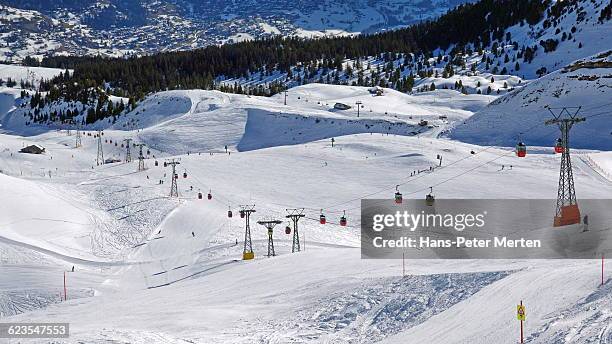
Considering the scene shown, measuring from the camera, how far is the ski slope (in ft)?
68.6

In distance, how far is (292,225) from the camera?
46406mm

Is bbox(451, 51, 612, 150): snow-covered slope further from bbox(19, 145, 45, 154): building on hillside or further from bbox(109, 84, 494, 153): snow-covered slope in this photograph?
bbox(19, 145, 45, 154): building on hillside

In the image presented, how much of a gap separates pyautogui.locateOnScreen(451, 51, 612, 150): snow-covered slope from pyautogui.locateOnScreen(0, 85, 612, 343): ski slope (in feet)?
24.3

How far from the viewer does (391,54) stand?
6658 inches

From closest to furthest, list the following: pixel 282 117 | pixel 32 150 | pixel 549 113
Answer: pixel 549 113 < pixel 32 150 < pixel 282 117

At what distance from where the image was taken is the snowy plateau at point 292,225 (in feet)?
69.6

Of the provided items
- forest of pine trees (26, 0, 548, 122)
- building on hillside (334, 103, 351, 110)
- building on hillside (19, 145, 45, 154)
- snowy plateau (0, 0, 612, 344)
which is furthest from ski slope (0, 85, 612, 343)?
forest of pine trees (26, 0, 548, 122)

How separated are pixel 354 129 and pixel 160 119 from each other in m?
45.4

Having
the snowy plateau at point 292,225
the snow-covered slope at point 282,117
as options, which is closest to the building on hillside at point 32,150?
the snowy plateau at point 292,225

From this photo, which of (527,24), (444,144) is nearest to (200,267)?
(444,144)

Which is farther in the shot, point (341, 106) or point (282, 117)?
point (341, 106)

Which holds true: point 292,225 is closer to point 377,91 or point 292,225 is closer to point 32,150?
point 32,150

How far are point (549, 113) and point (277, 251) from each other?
49.8m

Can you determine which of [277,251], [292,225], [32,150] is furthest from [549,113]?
[32,150]
